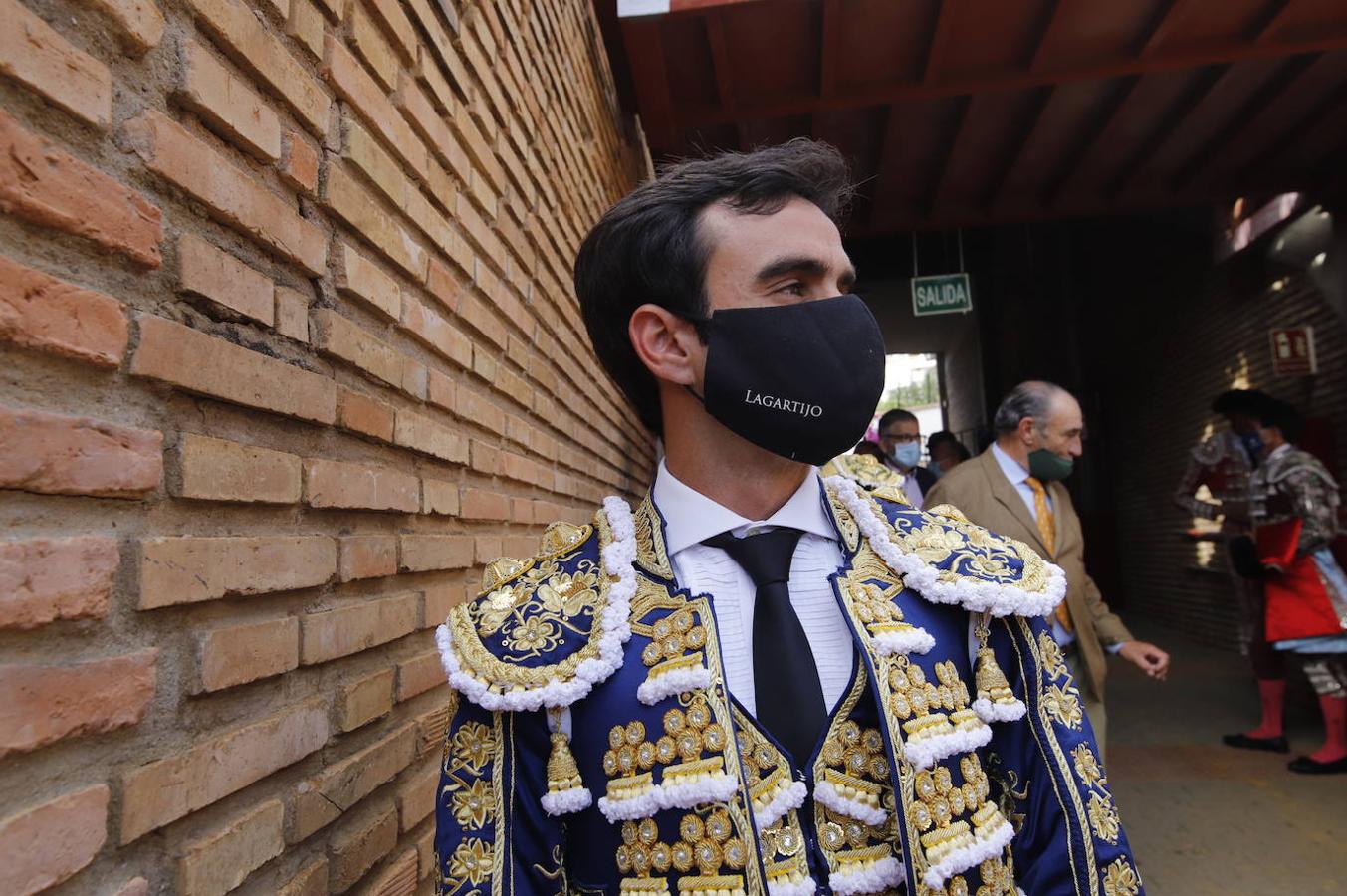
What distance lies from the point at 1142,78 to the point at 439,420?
192 inches

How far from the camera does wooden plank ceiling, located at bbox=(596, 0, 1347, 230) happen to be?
14.3 ft

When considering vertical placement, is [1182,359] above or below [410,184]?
above

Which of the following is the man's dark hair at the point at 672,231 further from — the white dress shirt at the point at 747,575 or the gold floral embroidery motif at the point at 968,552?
the gold floral embroidery motif at the point at 968,552

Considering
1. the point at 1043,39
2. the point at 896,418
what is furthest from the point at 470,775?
the point at 896,418

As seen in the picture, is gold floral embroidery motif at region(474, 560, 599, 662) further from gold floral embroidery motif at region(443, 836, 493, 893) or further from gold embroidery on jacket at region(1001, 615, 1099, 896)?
gold embroidery on jacket at region(1001, 615, 1099, 896)

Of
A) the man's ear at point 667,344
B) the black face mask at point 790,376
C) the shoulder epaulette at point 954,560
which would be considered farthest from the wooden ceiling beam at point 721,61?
the shoulder epaulette at point 954,560

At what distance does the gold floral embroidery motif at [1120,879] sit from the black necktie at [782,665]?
1.71 feet

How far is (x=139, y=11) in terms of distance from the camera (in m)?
1.10

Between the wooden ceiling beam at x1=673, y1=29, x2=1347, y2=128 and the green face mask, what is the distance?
2101 mm

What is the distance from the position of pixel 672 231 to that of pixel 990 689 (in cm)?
101

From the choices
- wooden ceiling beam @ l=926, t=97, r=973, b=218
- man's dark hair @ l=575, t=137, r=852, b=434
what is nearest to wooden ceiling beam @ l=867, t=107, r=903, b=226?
wooden ceiling beam @ l=926, t=97, r=973, b=218

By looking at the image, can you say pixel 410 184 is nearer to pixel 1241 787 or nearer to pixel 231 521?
pixel 231 521

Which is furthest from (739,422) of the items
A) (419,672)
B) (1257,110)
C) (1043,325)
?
(1043,325)

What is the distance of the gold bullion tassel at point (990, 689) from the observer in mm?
1429
